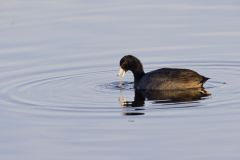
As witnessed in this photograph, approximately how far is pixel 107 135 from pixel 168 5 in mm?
11363

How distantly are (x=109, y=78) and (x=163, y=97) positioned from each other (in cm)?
180

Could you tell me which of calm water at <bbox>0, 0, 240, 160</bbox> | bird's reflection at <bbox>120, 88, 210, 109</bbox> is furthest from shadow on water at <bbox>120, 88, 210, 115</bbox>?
calm water at <bbox>0, 0, 240, 160</bbox>

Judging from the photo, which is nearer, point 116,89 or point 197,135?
point 197,135

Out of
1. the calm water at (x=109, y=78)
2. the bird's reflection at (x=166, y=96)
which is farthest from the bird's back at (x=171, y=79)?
the calm water at (x=109, y=78)

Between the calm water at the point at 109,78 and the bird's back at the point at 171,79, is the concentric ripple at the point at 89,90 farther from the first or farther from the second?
the bird's back at the point at 171,79

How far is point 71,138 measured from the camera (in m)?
13.0

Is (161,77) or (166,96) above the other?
(161,77)

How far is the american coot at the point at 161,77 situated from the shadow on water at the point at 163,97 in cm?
13

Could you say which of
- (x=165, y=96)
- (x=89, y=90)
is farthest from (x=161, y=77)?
(x=89, y=90)

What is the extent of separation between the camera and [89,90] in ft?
55.2

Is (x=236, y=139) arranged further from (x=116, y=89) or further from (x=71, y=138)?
(x=116, y=89)

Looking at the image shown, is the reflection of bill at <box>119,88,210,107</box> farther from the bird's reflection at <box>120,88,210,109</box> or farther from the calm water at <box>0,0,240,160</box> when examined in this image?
the calm water at <box>0,0,240,160</box>

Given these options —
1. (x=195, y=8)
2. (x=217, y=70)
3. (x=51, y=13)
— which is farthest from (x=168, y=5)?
(x=217, y=70)

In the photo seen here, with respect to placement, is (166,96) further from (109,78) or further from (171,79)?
(109,78)
